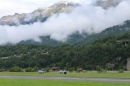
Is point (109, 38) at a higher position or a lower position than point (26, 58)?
higher

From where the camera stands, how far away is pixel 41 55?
400 feet

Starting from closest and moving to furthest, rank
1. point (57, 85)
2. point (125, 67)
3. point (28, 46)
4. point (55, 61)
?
point (57, 85) < point (125, 67) < point (55, 61) < point (28, 46)

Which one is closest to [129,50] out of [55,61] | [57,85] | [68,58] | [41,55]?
[68,58]

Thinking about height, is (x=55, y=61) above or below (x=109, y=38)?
below

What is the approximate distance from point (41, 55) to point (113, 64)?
3853 centimetres

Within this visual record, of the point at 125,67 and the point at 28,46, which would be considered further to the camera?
the point at 28,46

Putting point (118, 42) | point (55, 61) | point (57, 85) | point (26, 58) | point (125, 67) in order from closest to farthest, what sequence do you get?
1. point (57, 85)
2. point (125, 67)
3. point (118, 42)
4. point (55, 61)
5. point (26, 58)

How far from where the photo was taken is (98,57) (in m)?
98.4

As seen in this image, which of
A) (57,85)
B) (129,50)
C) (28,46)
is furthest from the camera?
(28,46)

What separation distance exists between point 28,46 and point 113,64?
3541 inches

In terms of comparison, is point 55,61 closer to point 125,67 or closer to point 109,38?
point 109,38

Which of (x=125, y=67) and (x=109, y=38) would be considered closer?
(x=125, y=67)

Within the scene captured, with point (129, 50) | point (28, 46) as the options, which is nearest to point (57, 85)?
point (129, 50)

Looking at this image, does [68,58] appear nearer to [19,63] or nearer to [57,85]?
[19,63]
